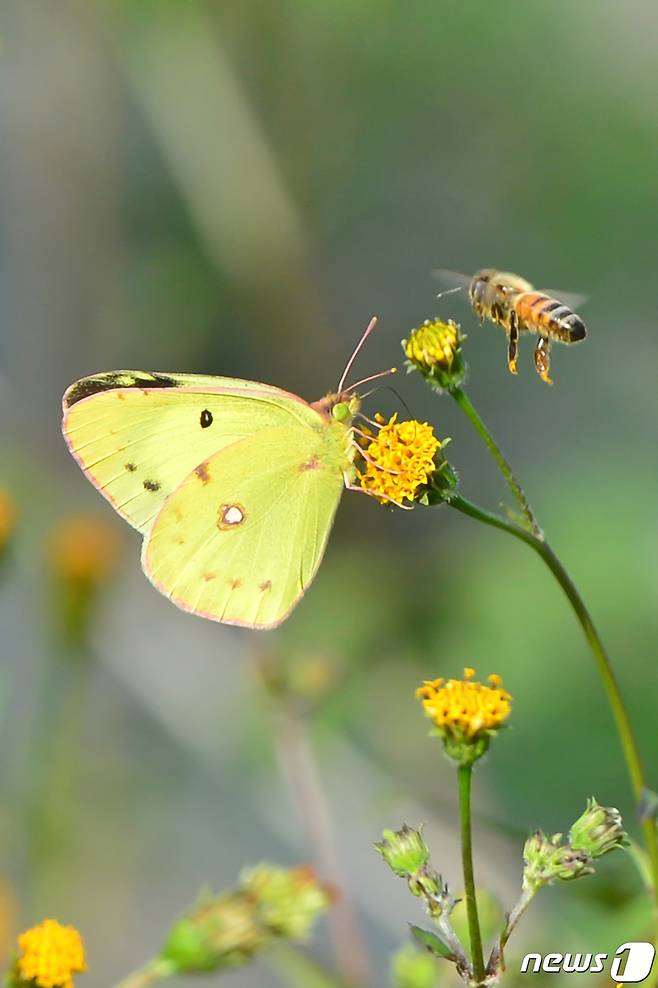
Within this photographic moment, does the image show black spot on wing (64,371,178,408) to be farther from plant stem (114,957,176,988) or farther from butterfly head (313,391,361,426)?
plant stem (114,957,176,988)

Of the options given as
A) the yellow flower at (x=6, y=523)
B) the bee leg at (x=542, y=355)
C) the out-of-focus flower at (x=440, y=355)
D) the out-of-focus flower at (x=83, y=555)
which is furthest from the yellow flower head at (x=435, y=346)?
the out-of-focus flower at (x=83, y=555)

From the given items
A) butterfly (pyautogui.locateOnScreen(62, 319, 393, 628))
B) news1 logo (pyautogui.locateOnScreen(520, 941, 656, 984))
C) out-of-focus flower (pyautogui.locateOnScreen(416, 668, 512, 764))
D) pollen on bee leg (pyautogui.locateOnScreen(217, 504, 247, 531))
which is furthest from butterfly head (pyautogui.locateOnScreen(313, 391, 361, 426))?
news1 logo (pyautogui.locateOnScreen(520, 941, 656, 984))

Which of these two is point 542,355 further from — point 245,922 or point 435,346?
point 245,922

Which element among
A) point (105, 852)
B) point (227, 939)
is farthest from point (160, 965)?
point (105, 852)

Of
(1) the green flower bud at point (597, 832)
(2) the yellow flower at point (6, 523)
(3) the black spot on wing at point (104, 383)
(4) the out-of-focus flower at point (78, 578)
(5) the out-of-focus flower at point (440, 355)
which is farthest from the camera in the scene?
(4) the out-of-focus flower at point (78, 578)

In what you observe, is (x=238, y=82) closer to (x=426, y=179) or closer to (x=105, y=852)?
(x=426, y=179)

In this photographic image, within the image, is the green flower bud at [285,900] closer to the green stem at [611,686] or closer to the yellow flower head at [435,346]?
the green stem at [611,686]
